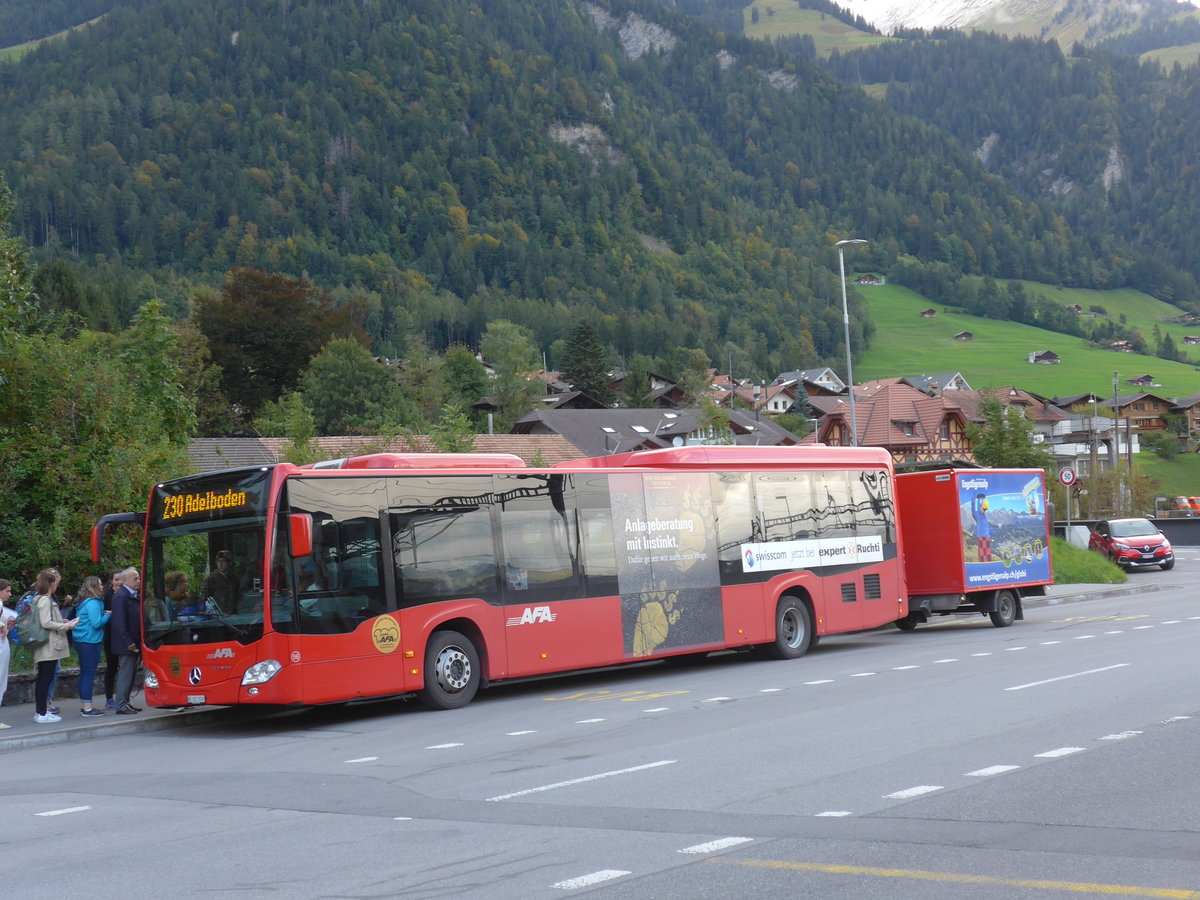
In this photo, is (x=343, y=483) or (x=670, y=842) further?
(x=343, y=483)

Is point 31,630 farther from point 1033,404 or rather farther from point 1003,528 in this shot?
point 1033,404

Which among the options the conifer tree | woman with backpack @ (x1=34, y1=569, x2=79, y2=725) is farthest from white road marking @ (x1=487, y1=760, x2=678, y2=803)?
the conifer tree

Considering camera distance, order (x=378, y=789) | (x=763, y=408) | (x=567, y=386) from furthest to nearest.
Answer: (x=763, y=408) < (x=567, y=386) < (x=378, y=789)

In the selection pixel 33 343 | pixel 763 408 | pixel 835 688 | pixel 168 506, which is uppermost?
pixel 763 408

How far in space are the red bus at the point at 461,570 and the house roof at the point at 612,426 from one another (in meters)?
73.5

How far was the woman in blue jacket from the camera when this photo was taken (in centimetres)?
1589

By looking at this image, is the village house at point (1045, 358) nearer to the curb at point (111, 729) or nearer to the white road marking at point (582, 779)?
the curb at point (111, 729)

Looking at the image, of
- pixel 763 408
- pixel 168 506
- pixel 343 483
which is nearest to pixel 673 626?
pixel 343 483

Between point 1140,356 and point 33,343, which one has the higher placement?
point 1140,356

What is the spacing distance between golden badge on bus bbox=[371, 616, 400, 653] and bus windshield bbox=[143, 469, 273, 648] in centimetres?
134

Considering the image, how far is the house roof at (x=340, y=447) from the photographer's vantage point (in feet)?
176

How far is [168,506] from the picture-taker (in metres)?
15.4

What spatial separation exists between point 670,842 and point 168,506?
9.64 meters

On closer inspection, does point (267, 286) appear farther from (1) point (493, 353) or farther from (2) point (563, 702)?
(2) point (563, 702)
